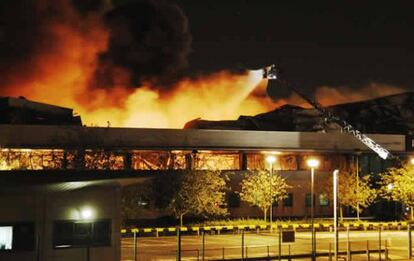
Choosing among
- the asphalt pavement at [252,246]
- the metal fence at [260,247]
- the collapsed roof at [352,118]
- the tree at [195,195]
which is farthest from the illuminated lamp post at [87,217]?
the collapsed roof at [352,118]

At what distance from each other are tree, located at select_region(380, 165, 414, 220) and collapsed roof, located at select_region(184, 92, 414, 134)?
31238 mm

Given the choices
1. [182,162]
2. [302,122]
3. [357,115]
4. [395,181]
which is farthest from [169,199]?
[357,115]

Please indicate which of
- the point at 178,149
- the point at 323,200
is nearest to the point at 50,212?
the point at 178,149

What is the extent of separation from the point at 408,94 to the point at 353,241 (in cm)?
11299

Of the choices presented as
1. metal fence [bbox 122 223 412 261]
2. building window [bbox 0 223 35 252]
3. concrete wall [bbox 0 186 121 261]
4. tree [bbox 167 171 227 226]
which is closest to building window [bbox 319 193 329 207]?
tree [bbox 167 171 227 226]

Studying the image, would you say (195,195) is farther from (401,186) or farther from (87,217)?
(87,217)

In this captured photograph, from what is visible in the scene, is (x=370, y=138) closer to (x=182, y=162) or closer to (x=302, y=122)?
(x=182, y=162)

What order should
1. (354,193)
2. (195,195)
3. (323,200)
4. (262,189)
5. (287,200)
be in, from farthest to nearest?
(323,200) → (287,200) → (354,193) → (262,189) → (195,195)

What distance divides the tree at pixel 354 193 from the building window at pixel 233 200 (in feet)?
33.0

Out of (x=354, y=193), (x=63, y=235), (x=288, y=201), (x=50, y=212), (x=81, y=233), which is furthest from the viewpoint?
(x=288, y=201)

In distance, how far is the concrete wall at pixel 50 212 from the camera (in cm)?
2459

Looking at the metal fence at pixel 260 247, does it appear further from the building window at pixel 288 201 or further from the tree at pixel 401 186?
the building window at pixel 288 201

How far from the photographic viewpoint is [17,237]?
975 inches

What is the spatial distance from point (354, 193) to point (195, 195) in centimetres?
1830
